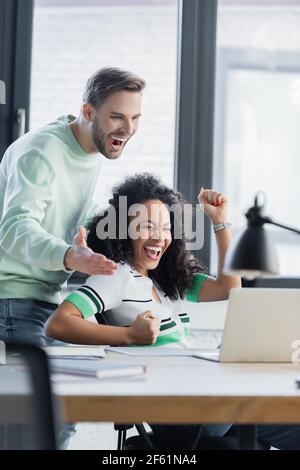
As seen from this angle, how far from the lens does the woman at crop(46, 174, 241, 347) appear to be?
92.1 inches

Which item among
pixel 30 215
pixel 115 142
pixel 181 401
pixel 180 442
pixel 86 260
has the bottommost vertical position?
pixel 180 442

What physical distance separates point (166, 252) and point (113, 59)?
1125mm

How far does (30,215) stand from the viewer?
2.52m

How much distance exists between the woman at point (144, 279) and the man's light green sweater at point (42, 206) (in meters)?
0.11

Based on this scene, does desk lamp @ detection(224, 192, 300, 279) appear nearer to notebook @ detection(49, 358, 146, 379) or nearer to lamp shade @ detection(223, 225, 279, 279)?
lamp shade @ detection(223, 225, 279, 279)

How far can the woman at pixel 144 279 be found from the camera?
7.68ft

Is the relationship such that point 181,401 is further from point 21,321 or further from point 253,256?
point 21,321

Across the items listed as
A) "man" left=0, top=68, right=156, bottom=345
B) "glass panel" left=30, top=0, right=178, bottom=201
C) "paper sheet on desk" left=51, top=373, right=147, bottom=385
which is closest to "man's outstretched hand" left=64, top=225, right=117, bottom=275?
"man" left=0, top=68, right=156, bottom=345

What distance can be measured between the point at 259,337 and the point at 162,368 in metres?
0.30

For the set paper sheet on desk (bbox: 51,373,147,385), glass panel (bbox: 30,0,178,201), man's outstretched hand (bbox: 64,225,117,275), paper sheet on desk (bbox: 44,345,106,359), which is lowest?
paper sheet on desk (bbox: 51,373,147,385)

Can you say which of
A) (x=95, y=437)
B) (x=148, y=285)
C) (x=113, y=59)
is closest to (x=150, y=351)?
(x=148, y=285)

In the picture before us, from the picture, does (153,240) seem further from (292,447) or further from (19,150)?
(292,447)

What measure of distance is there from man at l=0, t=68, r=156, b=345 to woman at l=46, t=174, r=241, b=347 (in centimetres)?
11
